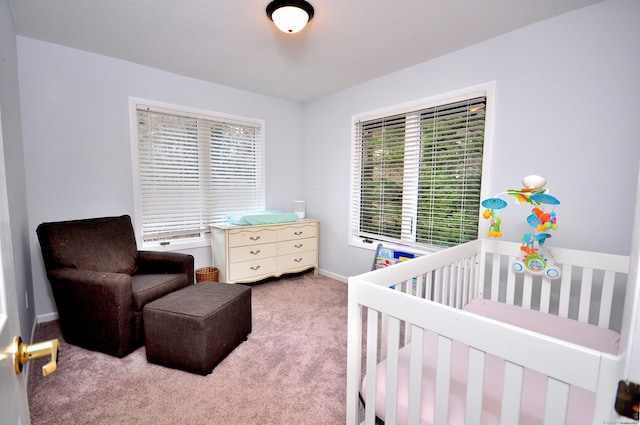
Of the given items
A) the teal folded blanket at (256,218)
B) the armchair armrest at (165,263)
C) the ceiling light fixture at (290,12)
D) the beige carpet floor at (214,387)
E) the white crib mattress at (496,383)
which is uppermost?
the ceiling light fixture at (290,12)

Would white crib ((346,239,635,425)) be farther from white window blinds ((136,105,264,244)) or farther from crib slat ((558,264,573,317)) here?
white window blinds ((136,105,264,244))

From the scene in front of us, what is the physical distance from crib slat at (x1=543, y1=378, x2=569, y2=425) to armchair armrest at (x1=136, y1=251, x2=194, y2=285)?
93.8 inches

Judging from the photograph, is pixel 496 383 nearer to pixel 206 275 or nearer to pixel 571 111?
pixel 571 111

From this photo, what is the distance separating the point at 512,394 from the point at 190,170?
3153 mm

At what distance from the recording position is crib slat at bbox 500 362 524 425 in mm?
767

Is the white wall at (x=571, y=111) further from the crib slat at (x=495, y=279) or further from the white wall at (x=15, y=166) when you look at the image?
the white wall at (x=15, y=166)

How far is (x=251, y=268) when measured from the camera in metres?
3.05

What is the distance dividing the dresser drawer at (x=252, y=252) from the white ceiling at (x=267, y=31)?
1.81 meters

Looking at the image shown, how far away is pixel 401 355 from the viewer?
1.27m

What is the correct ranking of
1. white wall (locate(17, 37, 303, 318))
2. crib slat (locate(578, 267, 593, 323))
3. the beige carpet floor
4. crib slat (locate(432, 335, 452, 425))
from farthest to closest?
white wall (locate(17, 37, 303, 318)) < crib slat (locate(578, 267, 593, 323)) < the beige carpet floor < crib slat (locate(432, 335, 452, 425))

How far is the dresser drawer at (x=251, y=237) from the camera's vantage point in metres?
2.90

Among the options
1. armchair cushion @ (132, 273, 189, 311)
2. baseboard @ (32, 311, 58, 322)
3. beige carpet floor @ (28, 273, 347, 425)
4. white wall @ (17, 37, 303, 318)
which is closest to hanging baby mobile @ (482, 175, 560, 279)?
beige carpet floor @ (28, 273, 347, 425)

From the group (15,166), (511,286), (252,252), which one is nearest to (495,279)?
(511,286)

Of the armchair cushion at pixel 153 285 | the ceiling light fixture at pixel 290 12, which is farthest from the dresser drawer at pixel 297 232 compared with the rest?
the ceiling light fixture at pixel 290 12
